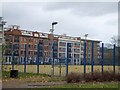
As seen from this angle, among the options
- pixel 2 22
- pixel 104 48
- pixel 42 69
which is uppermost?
pixel 2 22

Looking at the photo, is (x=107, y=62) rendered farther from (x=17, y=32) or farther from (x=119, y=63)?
(x=17, y=32)

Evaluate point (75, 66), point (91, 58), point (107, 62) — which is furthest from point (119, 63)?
point (75, 66)

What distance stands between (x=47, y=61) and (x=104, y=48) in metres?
12.5

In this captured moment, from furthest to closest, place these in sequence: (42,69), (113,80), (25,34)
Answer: (25,34), (42,69), (113,80)

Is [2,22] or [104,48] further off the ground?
[2,22]

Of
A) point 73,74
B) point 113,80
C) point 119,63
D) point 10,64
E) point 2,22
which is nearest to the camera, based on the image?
point 73,74

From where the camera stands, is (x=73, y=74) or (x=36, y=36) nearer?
(x=73, y=74)

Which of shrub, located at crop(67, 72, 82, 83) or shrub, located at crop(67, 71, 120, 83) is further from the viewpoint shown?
shrub, located at crop(67, 71, 120, 83)

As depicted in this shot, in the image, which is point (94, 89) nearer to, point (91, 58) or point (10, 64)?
point (91, 58)

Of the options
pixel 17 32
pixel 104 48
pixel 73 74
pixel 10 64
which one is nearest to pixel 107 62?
pixel 104 48

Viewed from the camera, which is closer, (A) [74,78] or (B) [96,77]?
(A) [74,78]

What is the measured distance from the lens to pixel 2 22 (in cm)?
2591

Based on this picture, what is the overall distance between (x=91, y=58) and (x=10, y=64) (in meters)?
11.2

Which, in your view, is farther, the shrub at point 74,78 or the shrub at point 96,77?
the shrub at point 96,77
